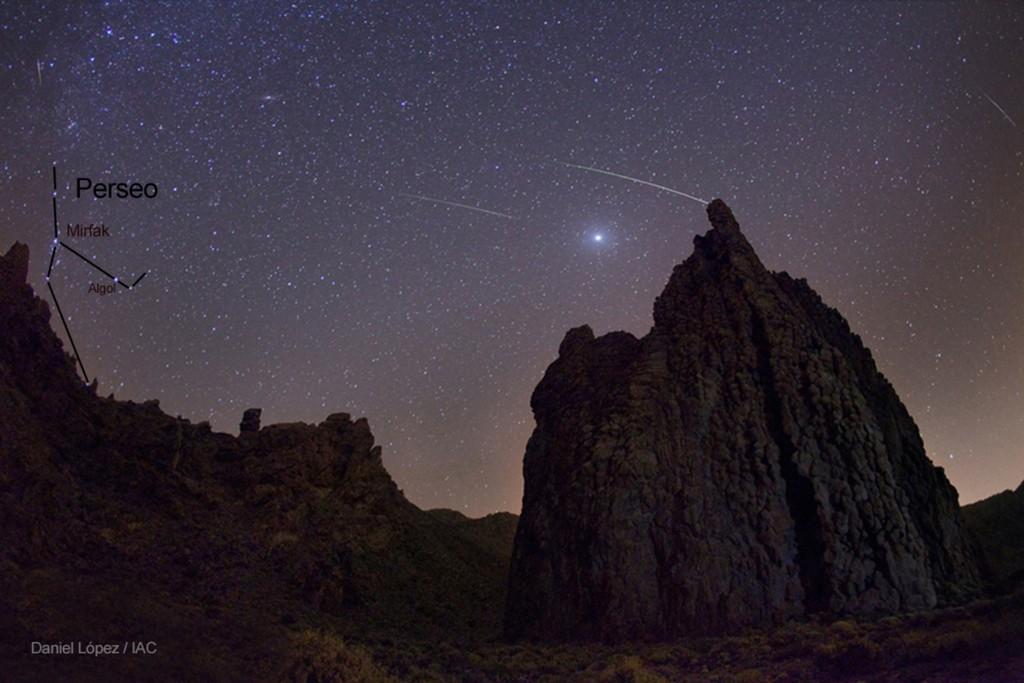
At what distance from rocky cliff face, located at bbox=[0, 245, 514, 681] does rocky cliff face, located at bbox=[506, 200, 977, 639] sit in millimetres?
10436

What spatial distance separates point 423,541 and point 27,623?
104 ft

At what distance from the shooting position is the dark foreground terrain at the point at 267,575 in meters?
17.1

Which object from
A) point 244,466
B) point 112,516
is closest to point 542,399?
point 244,466

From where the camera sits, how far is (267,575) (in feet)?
109

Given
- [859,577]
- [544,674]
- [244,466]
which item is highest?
[244,466]

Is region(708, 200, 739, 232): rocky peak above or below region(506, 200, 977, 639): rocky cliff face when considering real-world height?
above

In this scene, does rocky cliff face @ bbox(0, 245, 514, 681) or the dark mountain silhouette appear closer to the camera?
rocky cliff face @ bbox(0, 245, 514, 681)

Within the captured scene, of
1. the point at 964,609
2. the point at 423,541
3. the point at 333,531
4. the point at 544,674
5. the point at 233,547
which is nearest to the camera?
the point at 964,609

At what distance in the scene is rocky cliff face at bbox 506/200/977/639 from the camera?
26891 millimetres

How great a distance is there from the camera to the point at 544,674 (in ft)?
70.7

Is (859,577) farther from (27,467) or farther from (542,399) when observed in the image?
(27,467)

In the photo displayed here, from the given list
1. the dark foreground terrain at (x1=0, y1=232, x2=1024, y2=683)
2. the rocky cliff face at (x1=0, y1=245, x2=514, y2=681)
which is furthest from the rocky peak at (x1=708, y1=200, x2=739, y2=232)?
the rocky cliff face at (x1=0, y1=245, x2=514, y2=681)

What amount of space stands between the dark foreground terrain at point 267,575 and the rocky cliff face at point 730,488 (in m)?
2.12

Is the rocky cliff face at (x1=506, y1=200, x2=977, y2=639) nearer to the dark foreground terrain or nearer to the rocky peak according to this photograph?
the rocky peak
